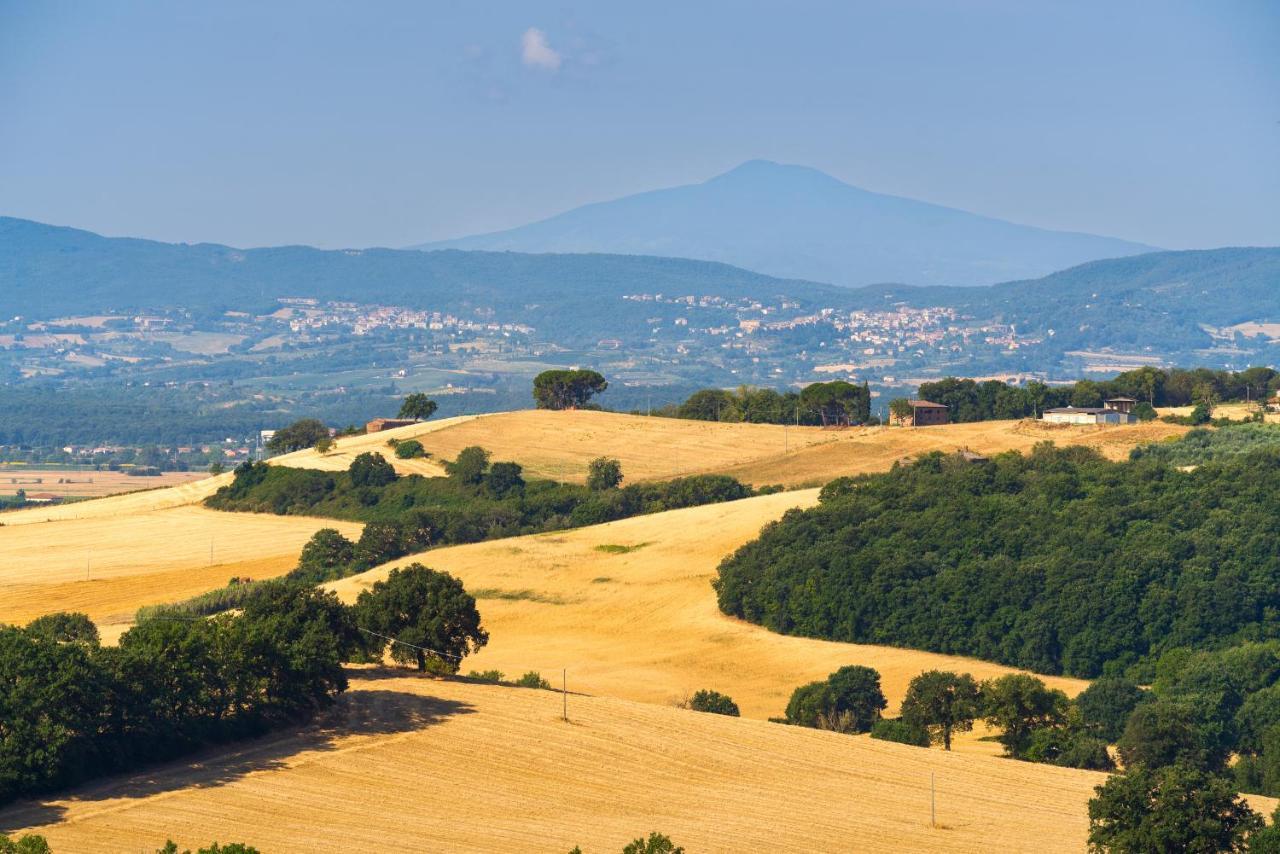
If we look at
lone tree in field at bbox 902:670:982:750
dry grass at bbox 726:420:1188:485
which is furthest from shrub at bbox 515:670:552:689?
dry grass at bbox 726:420:1188:485

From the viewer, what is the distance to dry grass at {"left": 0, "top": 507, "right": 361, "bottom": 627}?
96.7m

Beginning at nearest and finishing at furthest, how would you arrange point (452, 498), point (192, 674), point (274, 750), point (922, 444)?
point (274, 750) < point (192, 674) < point (452, 498) < point (922, 444)

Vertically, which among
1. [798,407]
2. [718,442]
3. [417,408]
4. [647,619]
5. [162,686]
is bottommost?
[647,619]

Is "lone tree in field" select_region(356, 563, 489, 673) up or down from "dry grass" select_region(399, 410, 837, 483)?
down

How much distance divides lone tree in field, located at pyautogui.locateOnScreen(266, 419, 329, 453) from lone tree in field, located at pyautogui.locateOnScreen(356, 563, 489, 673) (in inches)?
3982

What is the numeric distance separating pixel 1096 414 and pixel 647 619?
58.2 metres

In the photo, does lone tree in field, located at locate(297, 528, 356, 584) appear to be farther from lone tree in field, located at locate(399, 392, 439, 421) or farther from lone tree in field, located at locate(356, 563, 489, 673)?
lone tree in field, located at locate(399, 392, 439, 421)

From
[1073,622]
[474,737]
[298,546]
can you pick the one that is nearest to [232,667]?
[474,737]

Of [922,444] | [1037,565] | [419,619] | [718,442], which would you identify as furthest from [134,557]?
[922,444]

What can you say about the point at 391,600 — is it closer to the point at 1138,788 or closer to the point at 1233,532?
the point at 1138,788

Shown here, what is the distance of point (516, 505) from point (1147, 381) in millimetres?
57285

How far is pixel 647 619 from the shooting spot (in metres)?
91.2

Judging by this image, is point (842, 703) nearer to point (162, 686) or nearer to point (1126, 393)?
point (162, 686)

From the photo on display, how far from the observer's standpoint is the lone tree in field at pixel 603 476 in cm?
12800
